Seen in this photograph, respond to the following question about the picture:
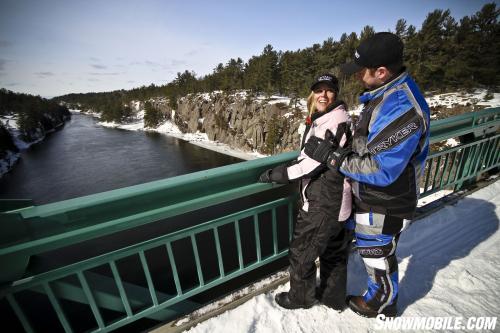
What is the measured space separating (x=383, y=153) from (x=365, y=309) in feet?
4.53

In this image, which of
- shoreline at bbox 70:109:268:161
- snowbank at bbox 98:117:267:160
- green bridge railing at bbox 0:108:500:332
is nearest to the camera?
green bridge railing at bbox 0:108:500:332

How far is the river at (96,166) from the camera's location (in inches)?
1487

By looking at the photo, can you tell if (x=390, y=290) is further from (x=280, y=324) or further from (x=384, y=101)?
(x=384, y=101)

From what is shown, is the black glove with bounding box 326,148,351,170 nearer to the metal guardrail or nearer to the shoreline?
→ the metal guardrail

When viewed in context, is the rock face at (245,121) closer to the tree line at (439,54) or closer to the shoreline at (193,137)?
the shoreline at (193,137)

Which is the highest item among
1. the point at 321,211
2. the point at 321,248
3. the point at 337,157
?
the point at 337,157

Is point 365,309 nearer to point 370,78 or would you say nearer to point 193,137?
point 370,78

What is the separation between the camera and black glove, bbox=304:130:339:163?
158 centimetres

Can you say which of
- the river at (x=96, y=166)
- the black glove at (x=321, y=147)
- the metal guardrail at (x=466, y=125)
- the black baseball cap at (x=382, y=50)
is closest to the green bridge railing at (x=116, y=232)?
the metal guardrail at (x=466, y=125)

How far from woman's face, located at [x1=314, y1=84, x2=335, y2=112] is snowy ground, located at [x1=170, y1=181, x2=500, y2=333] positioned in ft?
5.63

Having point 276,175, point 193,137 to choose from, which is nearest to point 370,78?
point 276,175

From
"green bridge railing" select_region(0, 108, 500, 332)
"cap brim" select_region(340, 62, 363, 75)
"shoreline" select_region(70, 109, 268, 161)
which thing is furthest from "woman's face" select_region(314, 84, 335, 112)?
"shoreline" select_region(70, 109, 268, 161)

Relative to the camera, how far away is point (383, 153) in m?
1.42
